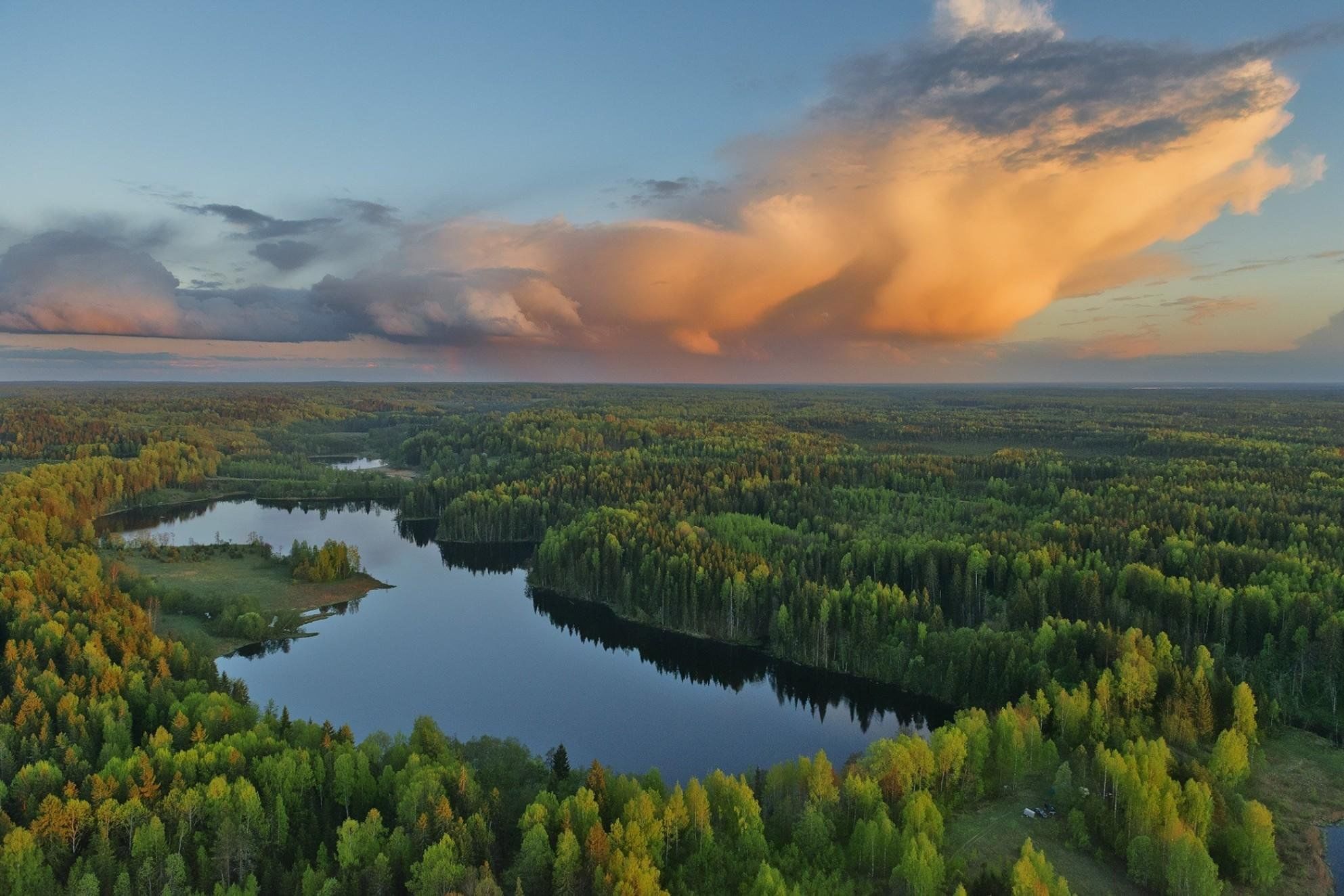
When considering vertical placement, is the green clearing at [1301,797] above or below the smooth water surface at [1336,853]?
above

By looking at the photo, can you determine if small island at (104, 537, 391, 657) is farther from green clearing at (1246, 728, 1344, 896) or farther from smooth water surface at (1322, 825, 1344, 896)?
smooth water surface at (1322, 825, 1344, 896)

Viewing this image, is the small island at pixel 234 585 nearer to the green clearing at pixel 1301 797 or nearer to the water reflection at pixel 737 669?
the water reflection at pixel 737 669

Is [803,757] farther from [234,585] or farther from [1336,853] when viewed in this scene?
Result: [234,585]

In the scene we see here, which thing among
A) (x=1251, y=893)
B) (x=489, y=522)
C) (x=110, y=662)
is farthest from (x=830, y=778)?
(x=489, y=522)

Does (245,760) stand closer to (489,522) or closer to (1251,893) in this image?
(1251,893)

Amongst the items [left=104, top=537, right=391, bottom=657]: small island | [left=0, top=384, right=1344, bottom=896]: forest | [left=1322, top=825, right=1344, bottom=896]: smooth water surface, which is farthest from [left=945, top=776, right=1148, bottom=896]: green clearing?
[left=104, top=537, right=391, bottom=657]: small island

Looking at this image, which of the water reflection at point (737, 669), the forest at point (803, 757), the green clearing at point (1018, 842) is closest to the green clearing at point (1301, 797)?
the forest at point (803, 757)
